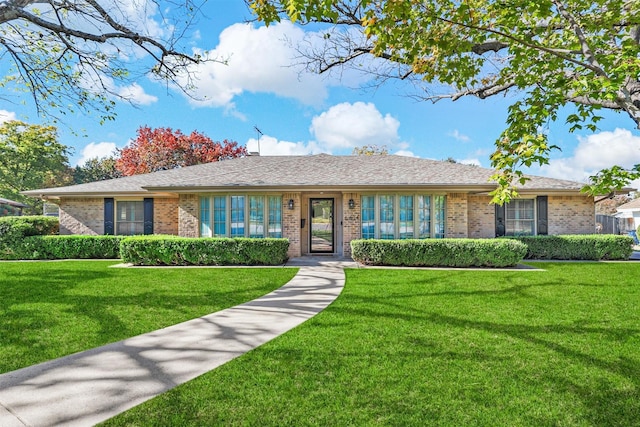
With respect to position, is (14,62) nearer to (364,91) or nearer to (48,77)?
(48,77)

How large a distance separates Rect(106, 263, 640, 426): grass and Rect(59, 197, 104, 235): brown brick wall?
13069 millimetres

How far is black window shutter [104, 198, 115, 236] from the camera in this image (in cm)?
1441

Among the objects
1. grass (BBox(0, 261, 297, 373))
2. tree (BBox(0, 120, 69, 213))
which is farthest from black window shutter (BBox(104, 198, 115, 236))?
tree (BBox(0, 120, 69, 213))

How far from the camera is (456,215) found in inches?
506

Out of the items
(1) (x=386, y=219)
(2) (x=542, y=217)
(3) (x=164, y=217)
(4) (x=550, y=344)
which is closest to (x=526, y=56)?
(4) (x=550, y=344)

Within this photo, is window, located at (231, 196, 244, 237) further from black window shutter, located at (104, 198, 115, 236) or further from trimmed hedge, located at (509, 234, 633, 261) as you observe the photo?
trimmed hedge, located at (509, 234, 633, 261)

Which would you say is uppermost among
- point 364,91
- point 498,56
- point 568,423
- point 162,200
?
point 498,56

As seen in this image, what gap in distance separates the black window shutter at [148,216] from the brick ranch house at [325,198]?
44 mm

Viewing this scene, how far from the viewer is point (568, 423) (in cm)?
269

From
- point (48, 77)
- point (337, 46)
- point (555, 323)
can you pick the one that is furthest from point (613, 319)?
point (48, 77)

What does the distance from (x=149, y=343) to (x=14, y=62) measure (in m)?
10.2

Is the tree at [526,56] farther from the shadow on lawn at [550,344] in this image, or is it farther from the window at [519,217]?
the window at [519,217]

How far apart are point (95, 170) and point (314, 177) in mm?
44138

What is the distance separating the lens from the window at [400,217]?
12672mm
